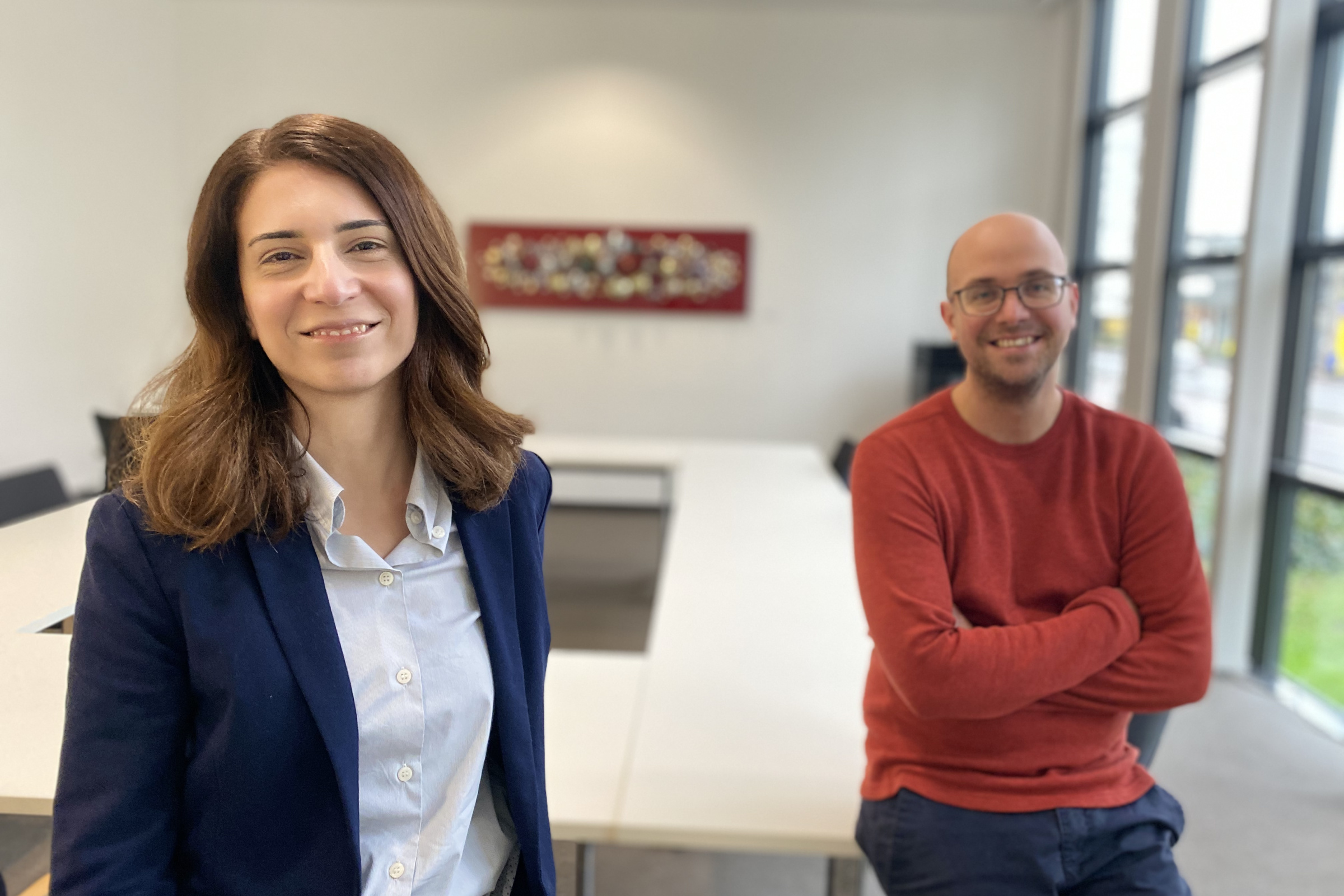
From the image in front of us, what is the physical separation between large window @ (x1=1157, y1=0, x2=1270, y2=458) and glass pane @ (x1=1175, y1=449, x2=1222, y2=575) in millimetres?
52

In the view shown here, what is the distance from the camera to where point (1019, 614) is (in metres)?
1.41

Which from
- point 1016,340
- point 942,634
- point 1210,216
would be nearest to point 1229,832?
point 942,634

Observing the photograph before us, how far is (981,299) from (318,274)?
3.11 ft

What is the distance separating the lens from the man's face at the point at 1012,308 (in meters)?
1.34

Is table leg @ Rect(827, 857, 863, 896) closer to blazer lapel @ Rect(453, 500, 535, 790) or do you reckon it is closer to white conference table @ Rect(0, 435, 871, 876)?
white conference table @ Rect(0, 435, 871, 876)

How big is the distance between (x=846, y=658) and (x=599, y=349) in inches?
175

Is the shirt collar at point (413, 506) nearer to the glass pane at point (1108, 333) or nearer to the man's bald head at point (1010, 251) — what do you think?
the man's bald head at point (1010, 251)

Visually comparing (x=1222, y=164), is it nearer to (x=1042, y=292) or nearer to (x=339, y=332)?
(x=1042, y=292)

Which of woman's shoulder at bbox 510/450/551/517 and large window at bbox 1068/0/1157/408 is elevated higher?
large window at bbox 1068/0/1157/408

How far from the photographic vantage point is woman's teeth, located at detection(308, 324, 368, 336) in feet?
3.23


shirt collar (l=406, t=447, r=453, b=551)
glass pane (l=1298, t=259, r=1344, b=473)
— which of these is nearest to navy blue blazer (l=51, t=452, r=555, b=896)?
shirt collar (l=406, t=447, r=453, b=551)

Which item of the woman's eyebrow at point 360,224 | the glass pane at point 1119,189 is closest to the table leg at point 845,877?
the woman's eyebrow at point 360,224

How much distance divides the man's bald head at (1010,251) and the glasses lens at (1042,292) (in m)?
0.01

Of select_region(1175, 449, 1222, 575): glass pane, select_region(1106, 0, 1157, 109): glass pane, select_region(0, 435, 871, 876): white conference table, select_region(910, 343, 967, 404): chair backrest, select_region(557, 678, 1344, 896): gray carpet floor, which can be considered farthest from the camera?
select_region(910, 343, 967, 404): chair backrest
